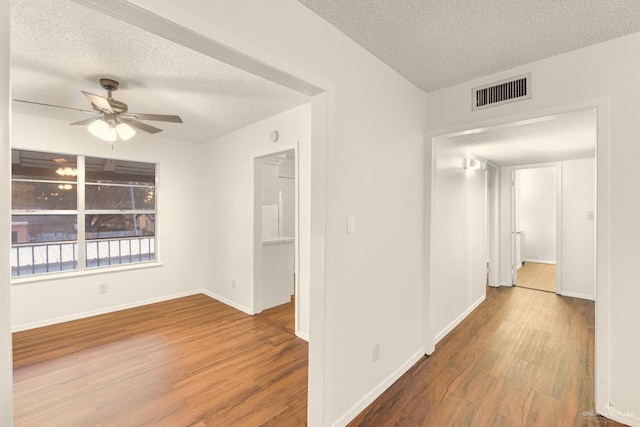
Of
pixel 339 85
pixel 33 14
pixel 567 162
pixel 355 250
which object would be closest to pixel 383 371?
pixel 355 250

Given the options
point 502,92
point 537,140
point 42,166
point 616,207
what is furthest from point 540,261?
point 42,166

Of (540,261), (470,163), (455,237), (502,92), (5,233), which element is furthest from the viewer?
(540,261)

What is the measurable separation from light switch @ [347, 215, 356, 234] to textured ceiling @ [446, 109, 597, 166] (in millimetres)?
1500

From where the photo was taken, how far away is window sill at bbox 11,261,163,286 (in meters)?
3.54

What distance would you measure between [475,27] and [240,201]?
11.0 feet

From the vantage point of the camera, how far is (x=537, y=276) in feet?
20.6

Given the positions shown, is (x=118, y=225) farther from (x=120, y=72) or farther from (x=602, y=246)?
(x=602, y=246)

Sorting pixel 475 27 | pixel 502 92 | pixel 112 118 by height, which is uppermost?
pixel 475 27

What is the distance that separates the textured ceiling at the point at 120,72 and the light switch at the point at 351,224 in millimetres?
1538

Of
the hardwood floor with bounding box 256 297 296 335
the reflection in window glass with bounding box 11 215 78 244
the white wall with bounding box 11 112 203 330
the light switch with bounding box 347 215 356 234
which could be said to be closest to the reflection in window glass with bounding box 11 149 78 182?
Result: the white wall with bounding box 11 112 203 330

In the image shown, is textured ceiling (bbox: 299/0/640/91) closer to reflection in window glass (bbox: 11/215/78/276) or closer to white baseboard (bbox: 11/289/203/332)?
reflection in window glass (bbox: 11/215/78/276)

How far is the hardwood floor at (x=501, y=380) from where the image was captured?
79.4 inches

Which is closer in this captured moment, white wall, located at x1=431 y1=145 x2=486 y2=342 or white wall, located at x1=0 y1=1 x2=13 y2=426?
white wall, located at x1=0 y1=1 x2=13 y2=426

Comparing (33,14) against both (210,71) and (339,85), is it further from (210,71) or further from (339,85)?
(339,85)
